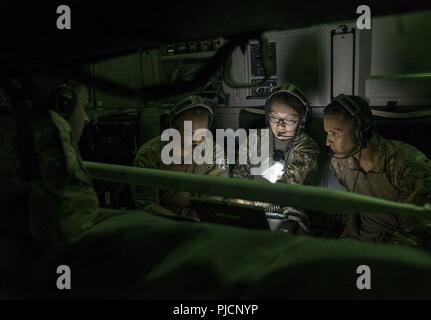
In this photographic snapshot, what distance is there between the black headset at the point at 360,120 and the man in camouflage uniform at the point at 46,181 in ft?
6.22

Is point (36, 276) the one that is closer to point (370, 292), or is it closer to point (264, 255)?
point (264, 255)

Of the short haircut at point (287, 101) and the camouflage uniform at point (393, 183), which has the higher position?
the short haircut at point (287, 101)

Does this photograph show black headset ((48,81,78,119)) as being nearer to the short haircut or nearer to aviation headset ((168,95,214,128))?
aviation headset ((168,95,214,128))

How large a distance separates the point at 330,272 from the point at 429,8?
38 centimetres

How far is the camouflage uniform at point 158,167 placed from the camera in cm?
252

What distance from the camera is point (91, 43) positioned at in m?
0.65

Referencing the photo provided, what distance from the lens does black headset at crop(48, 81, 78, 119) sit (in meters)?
0.96

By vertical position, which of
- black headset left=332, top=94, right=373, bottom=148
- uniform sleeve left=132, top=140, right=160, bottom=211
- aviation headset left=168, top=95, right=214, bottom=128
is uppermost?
aviation headset left=168, top=95, right=214, bottom=128

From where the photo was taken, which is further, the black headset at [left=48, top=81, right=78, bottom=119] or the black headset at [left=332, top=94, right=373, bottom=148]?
the black headset at [left=332, top=94, right=373, bottom=148]

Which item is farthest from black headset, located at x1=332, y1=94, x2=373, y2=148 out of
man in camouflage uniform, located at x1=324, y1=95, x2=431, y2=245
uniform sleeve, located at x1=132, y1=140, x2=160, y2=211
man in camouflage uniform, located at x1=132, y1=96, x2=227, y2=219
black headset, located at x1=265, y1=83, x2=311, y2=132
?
uniform sleeve, located at x1=132, y1=140, x2=160, y2=211

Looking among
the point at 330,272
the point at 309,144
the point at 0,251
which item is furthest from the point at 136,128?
the point at 330,272

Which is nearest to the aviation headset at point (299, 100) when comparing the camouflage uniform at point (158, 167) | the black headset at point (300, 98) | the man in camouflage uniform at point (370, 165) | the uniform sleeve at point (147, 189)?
the black headset at point (300, 98)

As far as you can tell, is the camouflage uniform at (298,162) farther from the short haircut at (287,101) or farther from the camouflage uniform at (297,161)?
the short haircut at (287,101)

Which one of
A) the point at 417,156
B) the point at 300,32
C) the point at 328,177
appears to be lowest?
the point at 328,177
